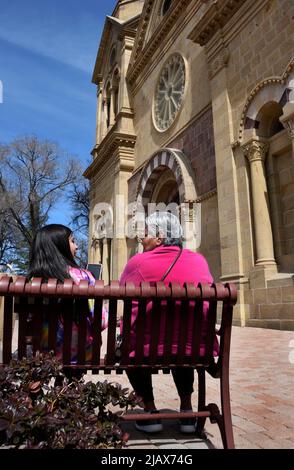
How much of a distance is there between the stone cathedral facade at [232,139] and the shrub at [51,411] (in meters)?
5.99

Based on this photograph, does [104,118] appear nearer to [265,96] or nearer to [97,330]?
[265,96]

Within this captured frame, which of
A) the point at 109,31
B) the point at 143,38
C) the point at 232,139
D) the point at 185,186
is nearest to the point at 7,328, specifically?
the point at 232,139

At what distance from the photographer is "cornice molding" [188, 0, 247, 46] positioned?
8.91 meters

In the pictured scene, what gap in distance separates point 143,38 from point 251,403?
55.5 ft

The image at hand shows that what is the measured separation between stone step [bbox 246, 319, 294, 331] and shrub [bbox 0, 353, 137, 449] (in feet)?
19.4

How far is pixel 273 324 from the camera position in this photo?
23.4ft

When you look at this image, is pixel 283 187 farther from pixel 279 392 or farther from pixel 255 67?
pixel 279 392

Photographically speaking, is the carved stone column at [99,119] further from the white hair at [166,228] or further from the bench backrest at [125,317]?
the bench backrest at [125,317]

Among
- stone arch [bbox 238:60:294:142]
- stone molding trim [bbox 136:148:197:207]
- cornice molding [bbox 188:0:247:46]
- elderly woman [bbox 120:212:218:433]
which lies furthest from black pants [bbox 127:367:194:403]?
cornice molding [bbox 188:0:247:46]

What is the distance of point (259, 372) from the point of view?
380 cm

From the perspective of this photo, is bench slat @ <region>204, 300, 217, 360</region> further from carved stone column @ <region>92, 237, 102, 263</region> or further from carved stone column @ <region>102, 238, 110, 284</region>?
carved stone column @ <region>92, 237, 102, 263</region>

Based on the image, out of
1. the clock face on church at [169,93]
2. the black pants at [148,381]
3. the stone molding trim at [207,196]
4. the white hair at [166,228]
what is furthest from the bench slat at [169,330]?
the clock face on church at [169,93]

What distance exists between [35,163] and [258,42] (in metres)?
24.1
